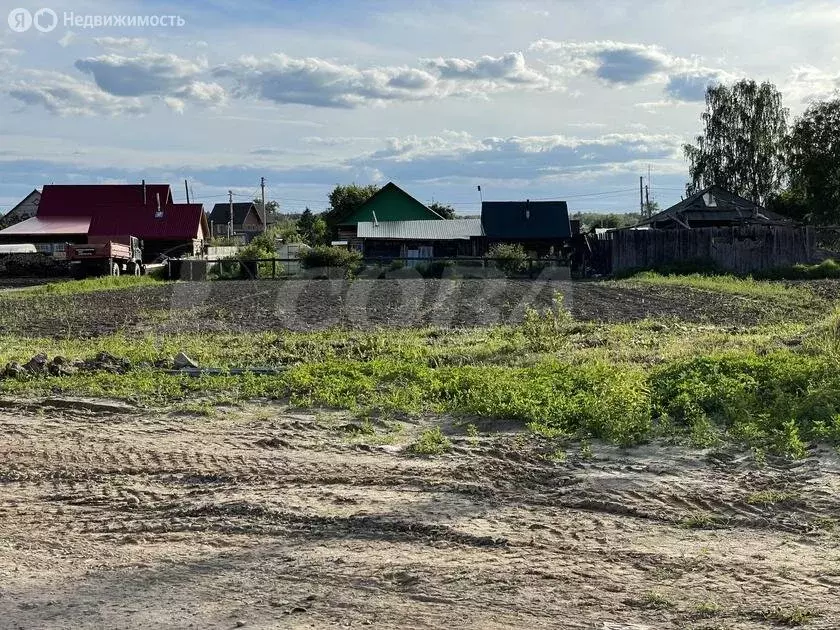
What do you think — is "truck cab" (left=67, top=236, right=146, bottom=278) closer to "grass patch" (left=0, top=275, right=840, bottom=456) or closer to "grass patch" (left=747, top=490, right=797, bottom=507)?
"grass patch" (left=0, top=275, right=840, bottom=456)

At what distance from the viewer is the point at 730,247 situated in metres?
32.5

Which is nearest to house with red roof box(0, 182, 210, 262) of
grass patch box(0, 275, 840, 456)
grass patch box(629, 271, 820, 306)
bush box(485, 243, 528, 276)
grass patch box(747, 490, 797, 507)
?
bush box(485, 243, 528, 276)

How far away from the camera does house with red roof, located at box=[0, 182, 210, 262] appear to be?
158 ft

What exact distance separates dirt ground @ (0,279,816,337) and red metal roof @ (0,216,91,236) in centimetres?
2461

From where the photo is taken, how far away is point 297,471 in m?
6.63

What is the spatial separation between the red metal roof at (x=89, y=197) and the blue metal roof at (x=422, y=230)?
45.1 ft

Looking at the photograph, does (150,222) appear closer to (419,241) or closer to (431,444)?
(419,241)

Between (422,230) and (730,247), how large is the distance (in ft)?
60.1

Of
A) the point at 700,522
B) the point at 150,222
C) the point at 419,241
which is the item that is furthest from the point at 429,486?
the point at 150,222

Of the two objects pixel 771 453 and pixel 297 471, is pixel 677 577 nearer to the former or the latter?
pixel 771 453

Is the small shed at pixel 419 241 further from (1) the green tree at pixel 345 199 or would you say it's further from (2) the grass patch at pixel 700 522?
(2) the grass patch at pixel 700 522

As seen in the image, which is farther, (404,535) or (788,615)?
(404,535)

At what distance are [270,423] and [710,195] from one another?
35433 mm

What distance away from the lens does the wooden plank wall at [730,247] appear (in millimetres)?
32531
